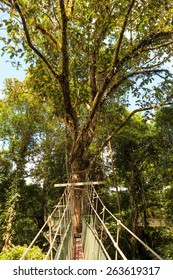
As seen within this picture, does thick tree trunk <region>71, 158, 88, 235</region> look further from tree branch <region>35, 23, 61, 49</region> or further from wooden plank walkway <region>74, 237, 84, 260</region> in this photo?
tree branch <region>35, 23, 61, 49</region>

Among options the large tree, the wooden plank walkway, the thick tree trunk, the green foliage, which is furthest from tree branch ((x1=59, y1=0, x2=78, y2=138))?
the green foliage

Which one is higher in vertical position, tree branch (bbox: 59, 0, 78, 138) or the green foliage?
tree branch (bbox: 59, 0, 78, 138)

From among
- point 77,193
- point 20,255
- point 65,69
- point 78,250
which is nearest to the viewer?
point 65,69

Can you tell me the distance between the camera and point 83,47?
4.68 m

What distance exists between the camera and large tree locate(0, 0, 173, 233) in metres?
3.71

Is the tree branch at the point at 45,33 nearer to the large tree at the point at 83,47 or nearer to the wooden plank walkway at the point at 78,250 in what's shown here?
the large tree at the point at 83,47

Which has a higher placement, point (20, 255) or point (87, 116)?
point (87, 116)

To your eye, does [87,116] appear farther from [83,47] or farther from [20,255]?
[20,255]

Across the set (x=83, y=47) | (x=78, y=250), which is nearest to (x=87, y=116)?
(x=83, y=47)

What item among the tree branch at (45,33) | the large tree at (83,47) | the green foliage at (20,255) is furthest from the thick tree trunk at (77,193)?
the green foliage at (20,255)

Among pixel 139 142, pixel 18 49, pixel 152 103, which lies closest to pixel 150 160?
pixel 139 142
